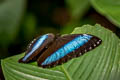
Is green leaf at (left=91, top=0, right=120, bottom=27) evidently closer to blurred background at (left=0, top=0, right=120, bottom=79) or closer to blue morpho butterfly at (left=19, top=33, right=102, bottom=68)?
blue morpho butterfly at (left=19, top=33, right=102, bottom=68)

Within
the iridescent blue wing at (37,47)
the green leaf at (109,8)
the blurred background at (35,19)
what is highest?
the green leaf at (109,8)

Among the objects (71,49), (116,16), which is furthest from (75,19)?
(71,49)

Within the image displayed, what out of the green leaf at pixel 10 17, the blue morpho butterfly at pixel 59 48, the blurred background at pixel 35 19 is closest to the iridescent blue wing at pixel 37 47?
the blue morpho butterfly at pixel 59 48

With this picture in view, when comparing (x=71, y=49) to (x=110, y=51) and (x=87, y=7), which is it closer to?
(x=110, y=51)

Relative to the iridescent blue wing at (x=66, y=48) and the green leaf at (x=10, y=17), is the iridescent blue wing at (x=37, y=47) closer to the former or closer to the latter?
the iridescent blue wing at (x=66, y=48)

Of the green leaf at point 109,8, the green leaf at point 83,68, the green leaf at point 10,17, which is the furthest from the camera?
the green leaf at point 10,17

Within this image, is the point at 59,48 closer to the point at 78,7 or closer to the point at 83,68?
the point at 83,68

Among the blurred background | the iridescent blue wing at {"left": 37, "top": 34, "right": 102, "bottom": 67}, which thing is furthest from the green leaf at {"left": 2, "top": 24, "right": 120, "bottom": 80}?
the blurred background
